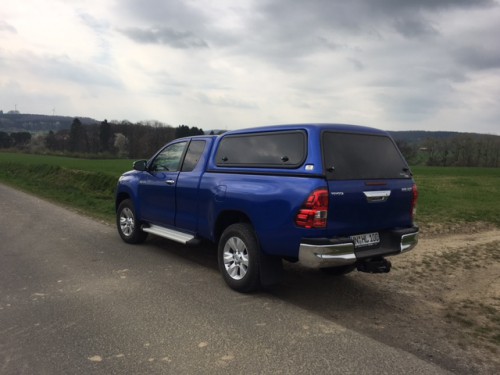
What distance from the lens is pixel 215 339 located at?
3.76 metres

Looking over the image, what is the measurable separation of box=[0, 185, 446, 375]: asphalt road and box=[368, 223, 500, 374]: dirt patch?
407mm

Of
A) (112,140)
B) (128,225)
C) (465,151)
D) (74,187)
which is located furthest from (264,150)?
(112,140)

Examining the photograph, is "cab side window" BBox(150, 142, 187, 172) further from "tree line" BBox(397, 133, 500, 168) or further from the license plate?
"tree line" BBox(397, 133, 500, 168)

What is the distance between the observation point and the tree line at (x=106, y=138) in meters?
91.1

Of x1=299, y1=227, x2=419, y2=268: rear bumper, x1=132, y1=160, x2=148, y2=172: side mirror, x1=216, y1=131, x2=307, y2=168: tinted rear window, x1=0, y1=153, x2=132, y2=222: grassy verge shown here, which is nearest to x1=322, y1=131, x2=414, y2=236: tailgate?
x1=299, y1=227, x2=419, y2=268: rear bumper

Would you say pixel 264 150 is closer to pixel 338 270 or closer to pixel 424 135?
pixel 338 270

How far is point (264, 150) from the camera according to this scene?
5070mm

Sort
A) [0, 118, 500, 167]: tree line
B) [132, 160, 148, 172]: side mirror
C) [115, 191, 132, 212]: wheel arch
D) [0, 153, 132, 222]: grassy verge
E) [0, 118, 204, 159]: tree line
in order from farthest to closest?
[0, 118, 204, 159]: tree line, [0, 118, 500, 167]: tree line, [0, 153, 132, 222]: grassy verge, [115, 191, 132, 212]: wheel arch, [132, 160, 148, 172]: side mirror

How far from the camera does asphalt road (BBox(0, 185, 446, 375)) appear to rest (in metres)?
3.33

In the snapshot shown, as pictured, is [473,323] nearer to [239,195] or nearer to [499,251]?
[239,195]

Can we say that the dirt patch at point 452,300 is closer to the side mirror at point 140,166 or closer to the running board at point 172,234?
the running board at point 172,234

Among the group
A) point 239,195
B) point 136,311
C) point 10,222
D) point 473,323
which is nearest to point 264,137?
point 239,195

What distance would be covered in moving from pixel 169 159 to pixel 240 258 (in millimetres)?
2436

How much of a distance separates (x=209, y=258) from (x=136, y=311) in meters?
2.42
